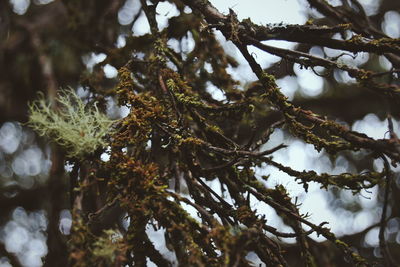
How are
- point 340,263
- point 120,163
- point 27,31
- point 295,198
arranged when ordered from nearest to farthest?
1. point 120,163
2. point 295,198
3. point 27,31
4. point 340,263

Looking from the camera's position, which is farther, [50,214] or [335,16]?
[50,214]

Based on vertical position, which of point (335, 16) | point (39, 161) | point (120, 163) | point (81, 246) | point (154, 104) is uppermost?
point (39, 161)

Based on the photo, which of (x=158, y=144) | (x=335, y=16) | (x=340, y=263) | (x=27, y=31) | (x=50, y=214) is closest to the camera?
(x=158, y=144)

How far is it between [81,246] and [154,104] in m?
0.49

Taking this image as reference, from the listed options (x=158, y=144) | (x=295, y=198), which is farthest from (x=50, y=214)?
(x=295, y=198)

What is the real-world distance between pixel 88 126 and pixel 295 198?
653 millimetres

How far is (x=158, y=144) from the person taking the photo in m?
→ 1.45

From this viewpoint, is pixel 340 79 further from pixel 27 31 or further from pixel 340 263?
pixel 27 31

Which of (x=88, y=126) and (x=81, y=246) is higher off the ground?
(x=88, y=126)

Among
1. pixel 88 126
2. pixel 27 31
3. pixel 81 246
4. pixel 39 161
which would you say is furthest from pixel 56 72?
pixel 81 246

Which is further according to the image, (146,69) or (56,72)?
(56,72)

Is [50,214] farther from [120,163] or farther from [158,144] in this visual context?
[120,163]

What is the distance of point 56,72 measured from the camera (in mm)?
2809

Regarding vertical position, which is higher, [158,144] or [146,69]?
[146,69]
